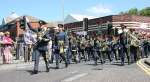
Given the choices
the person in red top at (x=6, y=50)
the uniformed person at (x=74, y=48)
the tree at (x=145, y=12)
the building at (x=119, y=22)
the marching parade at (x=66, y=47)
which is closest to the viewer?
the marching parade at (x=66, y=47)

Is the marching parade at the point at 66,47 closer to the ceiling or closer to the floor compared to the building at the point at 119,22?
closer to the floor

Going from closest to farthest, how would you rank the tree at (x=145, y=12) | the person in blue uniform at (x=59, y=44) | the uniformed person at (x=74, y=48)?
the person in blue uniform at (x=59, y=44) → the uniformed person at (x=74, y=48) → the tree at (x=145, y=12)

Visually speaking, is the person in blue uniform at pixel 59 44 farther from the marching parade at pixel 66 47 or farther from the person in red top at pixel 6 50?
the person in red top at pixel 6 50

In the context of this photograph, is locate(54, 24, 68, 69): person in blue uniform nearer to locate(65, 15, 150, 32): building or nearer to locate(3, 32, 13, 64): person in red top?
locate(3, 32, 13, 64): person in red top

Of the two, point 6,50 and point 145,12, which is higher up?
point 145,12

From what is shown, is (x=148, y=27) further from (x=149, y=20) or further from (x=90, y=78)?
(x=90, y=78)

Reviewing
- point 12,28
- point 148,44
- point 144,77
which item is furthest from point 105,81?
point 12,28

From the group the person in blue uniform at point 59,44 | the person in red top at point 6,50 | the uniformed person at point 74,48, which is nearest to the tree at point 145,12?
the uniformed person at point 74,48

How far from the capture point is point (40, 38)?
16641 millimetres

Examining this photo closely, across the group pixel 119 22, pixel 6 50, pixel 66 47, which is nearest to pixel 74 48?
pixel 6 50

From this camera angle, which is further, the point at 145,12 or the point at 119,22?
the point at 145,12

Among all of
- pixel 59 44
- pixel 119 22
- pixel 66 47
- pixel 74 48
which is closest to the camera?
pixel 59 44

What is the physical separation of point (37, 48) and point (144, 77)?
397 centimetres

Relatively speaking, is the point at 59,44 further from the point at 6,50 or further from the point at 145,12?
the point at 145,12
